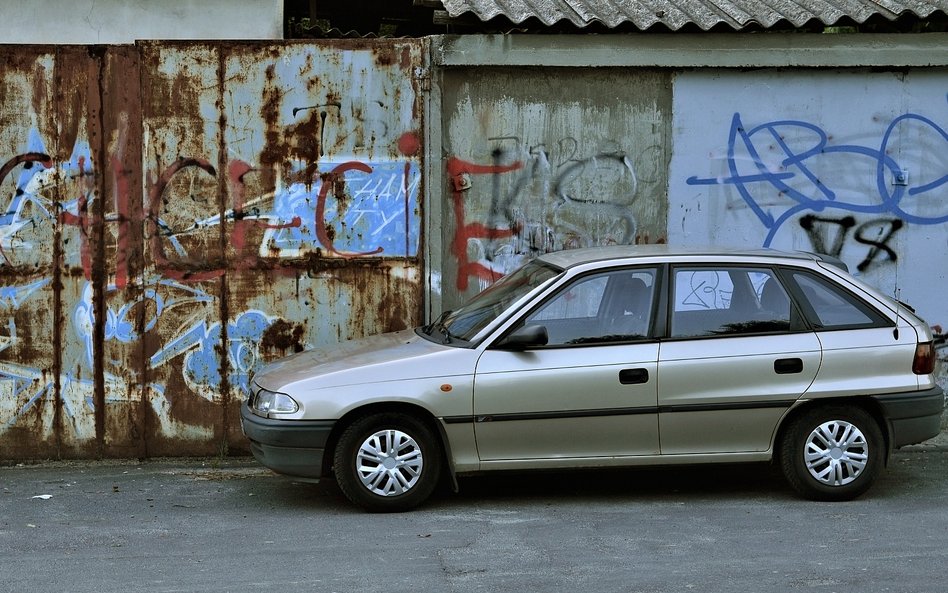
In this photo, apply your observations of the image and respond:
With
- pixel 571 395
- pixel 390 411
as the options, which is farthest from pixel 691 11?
pixel 390 411

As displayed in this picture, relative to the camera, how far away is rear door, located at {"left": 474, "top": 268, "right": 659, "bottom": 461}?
7047mm

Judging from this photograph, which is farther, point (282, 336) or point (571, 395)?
point (282, 336)

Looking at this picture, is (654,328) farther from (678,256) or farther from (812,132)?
(812,132)

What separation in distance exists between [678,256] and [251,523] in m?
3.01

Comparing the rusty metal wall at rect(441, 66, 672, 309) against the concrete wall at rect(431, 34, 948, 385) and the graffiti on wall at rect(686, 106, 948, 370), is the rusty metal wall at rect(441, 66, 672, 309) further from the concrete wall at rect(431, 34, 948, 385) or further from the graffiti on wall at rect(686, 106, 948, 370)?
the graffiti on wall at rect(686, 106, 948, 370)

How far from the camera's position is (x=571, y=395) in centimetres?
705

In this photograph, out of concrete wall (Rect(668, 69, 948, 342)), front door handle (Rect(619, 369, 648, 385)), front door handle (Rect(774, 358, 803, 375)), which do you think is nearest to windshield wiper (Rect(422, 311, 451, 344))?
front door handle (Rect(619, 369, 648, 385))

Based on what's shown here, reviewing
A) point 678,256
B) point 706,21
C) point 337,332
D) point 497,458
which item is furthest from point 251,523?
point 706,21

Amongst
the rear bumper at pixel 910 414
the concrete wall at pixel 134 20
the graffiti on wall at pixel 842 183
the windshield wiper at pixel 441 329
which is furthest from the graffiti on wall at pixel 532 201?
the rear bumper at pixel 910 414

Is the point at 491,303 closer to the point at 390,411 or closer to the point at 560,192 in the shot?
the point at 390,411

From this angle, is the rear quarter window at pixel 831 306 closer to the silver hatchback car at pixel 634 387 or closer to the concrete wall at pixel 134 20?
the silver hatchback car at pixel 634 387

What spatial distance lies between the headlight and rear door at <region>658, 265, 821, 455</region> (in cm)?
217

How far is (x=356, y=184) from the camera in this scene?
9.12 meters

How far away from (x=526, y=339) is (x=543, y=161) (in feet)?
8.83
